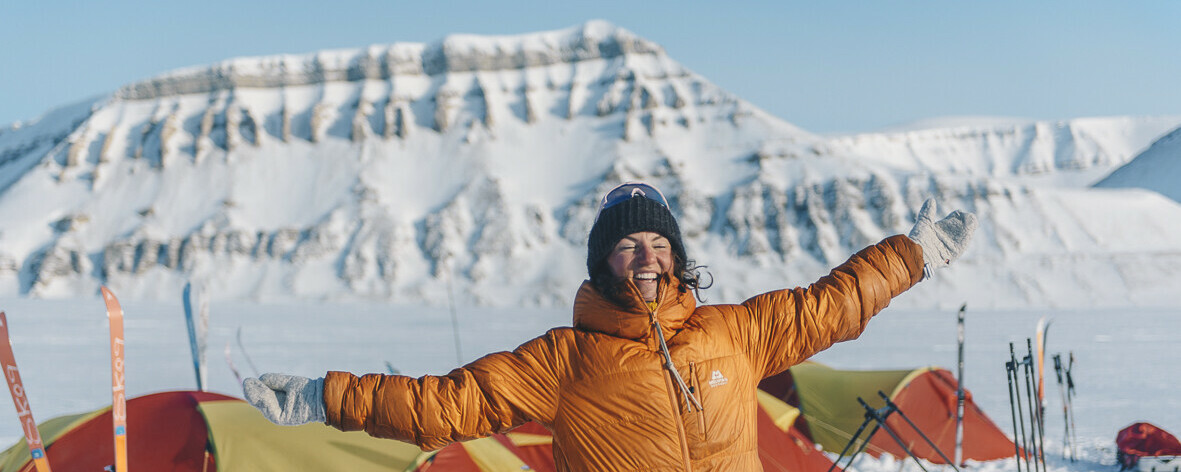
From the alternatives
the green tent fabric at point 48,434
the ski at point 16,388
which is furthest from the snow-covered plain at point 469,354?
the ski at point 16,388

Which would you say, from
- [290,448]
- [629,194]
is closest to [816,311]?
[629,194]

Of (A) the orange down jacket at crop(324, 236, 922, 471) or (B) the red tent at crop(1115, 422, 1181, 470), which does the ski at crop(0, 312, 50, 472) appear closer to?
(A) the orange down jacket at crop(324, 236, 922, 471)

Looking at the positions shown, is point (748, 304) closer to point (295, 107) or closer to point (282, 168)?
point (282, 168)

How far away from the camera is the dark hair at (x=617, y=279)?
2.14 m

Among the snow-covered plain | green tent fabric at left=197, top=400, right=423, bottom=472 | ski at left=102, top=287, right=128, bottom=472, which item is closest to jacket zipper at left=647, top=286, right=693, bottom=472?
ski at left=102, top=287, right=128, bottom=472

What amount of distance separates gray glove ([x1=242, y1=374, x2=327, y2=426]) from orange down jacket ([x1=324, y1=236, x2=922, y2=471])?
0.04 meters

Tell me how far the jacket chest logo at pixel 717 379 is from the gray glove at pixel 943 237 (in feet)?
2.38

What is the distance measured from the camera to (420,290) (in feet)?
174

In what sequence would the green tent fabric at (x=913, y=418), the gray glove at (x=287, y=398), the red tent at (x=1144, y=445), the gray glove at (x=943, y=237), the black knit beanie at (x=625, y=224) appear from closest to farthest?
the gray glove at (x=287, y=398), the black knit beanie at (x=625, y=224), the gray glove at (x=943, y=237), the red tent at (x=1144, y=445), the green tent fabric at (x=913, y=418)

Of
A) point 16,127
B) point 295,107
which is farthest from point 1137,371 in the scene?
point 16,127

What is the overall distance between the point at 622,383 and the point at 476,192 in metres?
60.4

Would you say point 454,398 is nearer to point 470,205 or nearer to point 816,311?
point 816,311

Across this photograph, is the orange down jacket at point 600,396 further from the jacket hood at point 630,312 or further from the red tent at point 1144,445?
the red tent at point 1144,445

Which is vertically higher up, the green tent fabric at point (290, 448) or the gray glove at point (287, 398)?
the gray glove at point (287, 398)
